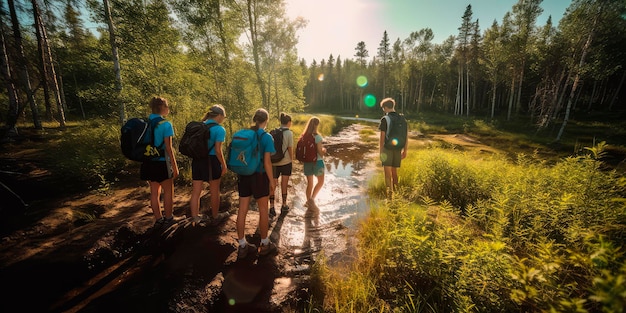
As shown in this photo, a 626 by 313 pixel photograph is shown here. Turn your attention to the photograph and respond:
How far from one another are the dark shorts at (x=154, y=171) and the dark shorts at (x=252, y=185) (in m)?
1.61

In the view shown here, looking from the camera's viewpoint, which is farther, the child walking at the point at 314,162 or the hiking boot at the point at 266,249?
the child walking at the point at 314,162

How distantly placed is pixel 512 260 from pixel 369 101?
6088 centimetres

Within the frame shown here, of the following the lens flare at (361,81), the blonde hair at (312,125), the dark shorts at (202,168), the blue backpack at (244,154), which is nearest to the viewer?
the blue backpack at (244,154)

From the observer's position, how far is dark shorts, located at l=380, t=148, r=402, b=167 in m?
6.37

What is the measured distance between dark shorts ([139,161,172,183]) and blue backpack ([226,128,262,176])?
4.80 feet

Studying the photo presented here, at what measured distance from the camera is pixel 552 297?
1948 mm

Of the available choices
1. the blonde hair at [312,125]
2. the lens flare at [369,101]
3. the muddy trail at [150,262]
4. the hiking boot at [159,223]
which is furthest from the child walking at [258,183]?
the lens flare at [369,101]

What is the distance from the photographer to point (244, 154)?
146 inches

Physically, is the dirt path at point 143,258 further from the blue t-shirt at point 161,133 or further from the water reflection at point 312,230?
the blue t-shirt at point 161,133

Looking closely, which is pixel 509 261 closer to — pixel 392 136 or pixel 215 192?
pixel 392 136

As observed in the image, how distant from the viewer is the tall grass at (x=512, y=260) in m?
1.89

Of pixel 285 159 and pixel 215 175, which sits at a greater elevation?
pixel 285 159

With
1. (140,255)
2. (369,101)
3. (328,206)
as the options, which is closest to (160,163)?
(140,255)

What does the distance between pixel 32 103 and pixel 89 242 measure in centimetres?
1820
